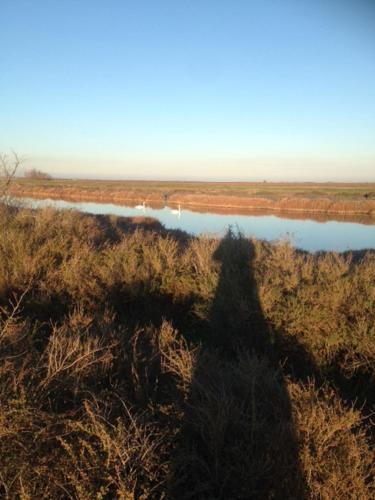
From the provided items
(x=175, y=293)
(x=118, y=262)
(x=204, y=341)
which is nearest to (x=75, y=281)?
(x=118, y=262)

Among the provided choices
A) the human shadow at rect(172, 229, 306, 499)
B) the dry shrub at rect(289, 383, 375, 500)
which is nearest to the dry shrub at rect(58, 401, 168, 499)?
the human shadow at rect(172, 229, 306, 499)

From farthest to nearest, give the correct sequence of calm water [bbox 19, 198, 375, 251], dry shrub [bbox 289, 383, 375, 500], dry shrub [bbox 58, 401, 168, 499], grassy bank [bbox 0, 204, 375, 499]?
calm water [bbox 19, 198, 375, 251] → dry shrub [bbox 289, 383, 375, 500] → grassy bank [bbox 0, 204, 375, 499] → dry shrub [bbox 58, 401, 168, 499]

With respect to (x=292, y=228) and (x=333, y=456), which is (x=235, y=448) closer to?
(x=333, y=456)

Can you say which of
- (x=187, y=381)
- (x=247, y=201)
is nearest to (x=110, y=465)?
(x=187, y=381)

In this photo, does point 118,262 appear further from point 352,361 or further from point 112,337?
point 352,361

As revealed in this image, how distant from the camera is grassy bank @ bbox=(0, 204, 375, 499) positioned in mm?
2841

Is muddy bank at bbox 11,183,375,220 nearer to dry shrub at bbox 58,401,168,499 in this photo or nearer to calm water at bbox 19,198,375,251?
calm water at bbox 19,198,375,251

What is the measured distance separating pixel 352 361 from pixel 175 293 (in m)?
3.59

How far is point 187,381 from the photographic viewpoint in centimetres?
426

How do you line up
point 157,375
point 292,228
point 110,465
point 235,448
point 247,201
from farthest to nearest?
point 247,201 → point 292,228 → point 157,375 → point 235,448 → point 110,465

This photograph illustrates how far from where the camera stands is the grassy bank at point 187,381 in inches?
112

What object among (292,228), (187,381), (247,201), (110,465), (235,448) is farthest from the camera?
(247,201)

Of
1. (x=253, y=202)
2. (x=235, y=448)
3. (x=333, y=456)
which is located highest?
(x=253, y=202)

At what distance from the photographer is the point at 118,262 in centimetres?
869
